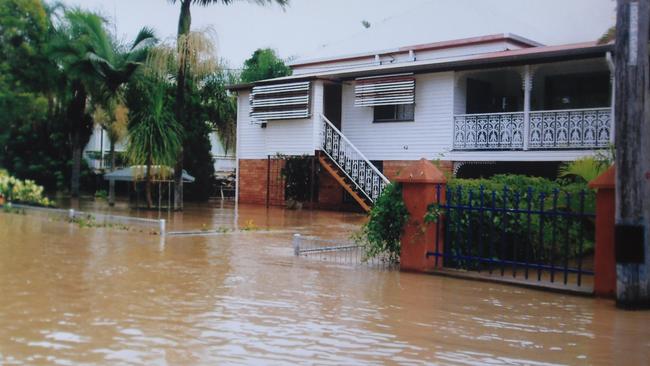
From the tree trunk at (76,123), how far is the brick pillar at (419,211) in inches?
1019

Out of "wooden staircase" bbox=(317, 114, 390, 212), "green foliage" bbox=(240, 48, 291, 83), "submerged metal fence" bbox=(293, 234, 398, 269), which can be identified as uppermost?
"green foliage" bbox=(240, 48, 291, 83)

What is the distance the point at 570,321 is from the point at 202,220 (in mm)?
Answer: 15338

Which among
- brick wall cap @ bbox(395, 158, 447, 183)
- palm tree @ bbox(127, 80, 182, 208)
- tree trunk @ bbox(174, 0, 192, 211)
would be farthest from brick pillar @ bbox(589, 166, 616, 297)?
tree trunk @ bbox(174, 0, 192, 211)

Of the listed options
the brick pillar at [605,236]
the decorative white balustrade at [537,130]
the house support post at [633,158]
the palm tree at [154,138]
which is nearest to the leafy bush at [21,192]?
the palm tree at [154,138]

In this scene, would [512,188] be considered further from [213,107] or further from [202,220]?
[213,107]

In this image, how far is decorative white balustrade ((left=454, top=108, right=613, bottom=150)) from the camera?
790 inches

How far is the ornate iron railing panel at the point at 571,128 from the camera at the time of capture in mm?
19938

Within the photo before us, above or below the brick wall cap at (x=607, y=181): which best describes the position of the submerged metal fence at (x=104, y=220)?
below

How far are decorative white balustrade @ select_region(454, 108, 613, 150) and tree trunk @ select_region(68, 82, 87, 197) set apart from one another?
63.0ft

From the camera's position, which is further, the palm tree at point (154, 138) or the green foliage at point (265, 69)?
the green foliage at point (265, 69)

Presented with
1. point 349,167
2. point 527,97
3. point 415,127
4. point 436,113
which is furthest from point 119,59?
point 527,97

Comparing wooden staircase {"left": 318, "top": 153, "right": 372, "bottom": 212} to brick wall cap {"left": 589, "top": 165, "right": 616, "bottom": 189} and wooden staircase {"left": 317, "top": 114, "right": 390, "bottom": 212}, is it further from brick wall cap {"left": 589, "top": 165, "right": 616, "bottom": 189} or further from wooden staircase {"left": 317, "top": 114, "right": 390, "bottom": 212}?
brick wall cap {"left": 589, "top": 165, "right": 616, "bottom": 189}

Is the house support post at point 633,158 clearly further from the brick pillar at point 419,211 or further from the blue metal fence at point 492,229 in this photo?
the brick pillar at point 419,211

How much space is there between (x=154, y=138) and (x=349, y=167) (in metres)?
6.89
